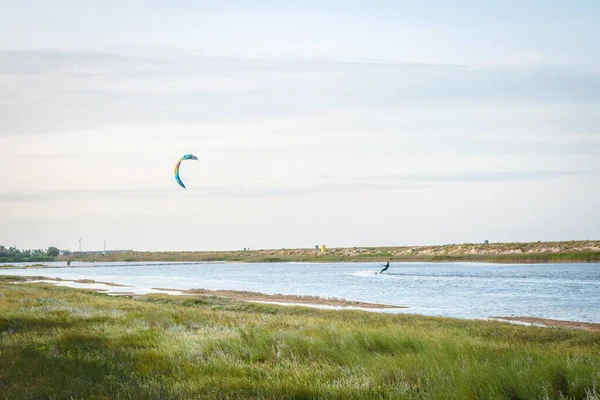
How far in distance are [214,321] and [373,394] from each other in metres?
12.3

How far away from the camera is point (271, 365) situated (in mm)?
12586

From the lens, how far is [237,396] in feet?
31.6

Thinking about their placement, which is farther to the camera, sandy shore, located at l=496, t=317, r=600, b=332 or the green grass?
sandy shore, located at l=496, t=317, r=600, b=332

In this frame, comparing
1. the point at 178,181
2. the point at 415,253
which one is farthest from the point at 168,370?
the point at 415,253

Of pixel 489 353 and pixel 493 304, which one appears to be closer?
pixel 489 353

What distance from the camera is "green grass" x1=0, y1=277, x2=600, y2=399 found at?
9391 mm

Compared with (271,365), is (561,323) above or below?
below

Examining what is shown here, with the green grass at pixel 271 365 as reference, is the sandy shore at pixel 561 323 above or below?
below

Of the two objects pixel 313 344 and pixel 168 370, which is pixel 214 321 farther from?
pixel 168 370

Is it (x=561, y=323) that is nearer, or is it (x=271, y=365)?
(x=271, y=365)

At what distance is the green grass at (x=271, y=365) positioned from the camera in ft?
30.8

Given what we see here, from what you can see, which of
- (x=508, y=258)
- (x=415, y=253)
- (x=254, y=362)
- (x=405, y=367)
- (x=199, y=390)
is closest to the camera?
(x=199, y=390)

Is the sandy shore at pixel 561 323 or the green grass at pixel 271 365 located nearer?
the green grass at pixel 271 365

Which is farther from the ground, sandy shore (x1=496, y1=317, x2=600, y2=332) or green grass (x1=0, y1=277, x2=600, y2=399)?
green grass (x1=0, y1=277, x2=600, y2=399)
